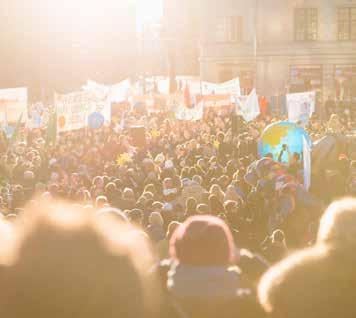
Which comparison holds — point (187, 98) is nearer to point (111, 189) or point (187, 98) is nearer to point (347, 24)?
point (111, 189)

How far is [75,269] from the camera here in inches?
179

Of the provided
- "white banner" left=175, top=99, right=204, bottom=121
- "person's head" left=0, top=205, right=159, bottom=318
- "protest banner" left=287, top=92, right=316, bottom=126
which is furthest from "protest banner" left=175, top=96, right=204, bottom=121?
"person's head" left=0, top=205, right=159, bottom=318

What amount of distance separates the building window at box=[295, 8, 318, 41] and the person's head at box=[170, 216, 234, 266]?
50310 millimetres

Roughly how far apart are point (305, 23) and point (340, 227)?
50531mm

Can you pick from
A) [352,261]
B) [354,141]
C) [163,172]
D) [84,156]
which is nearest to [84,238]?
[352,261]

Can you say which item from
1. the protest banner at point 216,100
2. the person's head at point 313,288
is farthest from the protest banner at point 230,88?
the person's head at point 313,288

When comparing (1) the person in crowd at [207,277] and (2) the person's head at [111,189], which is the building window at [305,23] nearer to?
(2) the person's head at [111,189]

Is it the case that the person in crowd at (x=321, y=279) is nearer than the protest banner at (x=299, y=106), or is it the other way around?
the person in crowd at (x=321, y=279)

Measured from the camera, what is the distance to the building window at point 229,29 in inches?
2141

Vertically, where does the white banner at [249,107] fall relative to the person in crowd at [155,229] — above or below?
below

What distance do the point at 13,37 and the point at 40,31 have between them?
8.75 ft

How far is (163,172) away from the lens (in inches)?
599

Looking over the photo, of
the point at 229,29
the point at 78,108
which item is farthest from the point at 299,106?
the point at 229,29

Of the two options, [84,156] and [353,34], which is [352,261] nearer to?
[84,156]
